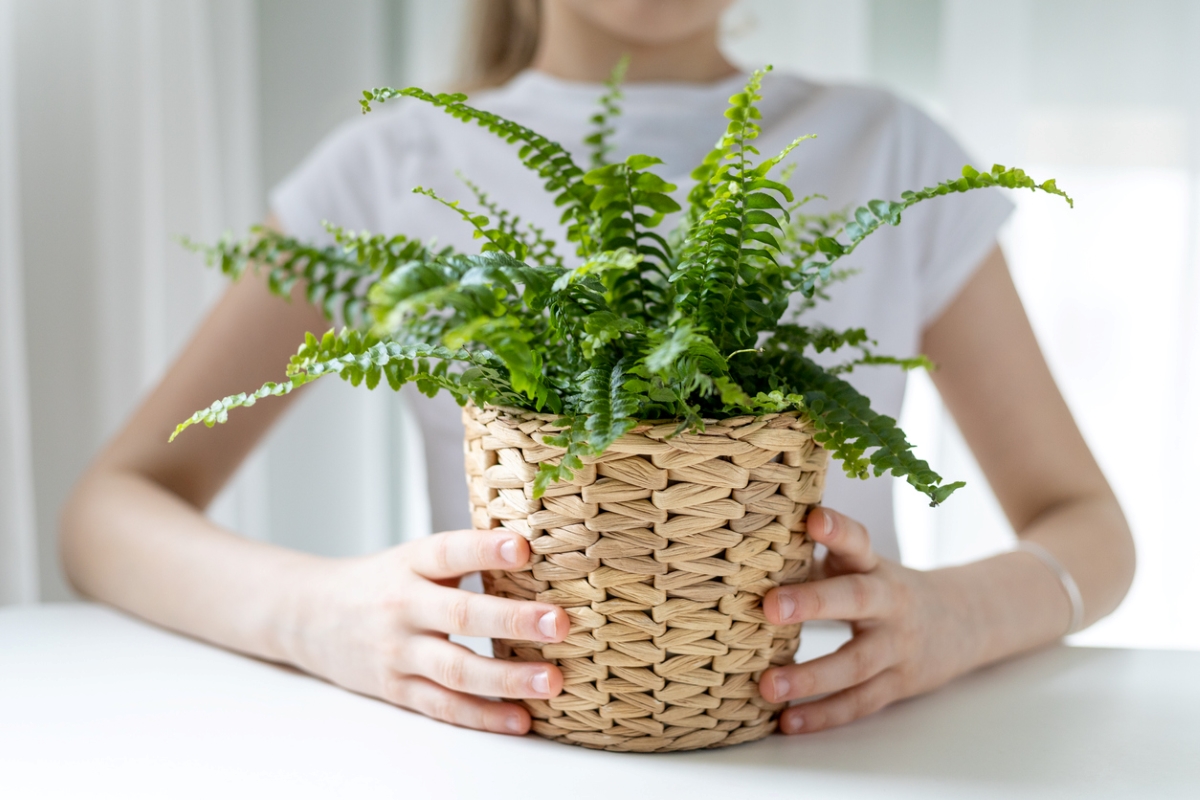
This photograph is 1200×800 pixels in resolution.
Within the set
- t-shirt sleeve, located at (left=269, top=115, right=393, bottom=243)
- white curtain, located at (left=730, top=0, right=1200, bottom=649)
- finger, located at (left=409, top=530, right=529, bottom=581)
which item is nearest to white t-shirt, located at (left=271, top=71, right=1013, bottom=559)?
t-shirt sleeve, located at (left=269, top=115, right=393, bottom=243)

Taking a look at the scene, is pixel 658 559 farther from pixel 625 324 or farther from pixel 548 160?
pixel 548 160

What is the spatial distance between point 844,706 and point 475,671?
0.24 m

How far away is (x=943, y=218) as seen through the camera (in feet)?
3.73

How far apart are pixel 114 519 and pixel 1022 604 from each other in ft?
2.72

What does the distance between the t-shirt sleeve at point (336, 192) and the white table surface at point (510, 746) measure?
60 centimetres

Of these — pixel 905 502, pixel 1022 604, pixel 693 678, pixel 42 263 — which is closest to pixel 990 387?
pixel 1022 604

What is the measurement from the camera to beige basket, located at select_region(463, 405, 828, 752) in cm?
50

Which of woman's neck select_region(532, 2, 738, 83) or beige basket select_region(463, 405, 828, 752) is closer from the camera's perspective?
beige basket select_region(463, 405, 828, 752)

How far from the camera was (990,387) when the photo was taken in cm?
111

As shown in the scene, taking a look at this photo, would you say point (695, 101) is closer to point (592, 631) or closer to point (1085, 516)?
point (1085, 516)

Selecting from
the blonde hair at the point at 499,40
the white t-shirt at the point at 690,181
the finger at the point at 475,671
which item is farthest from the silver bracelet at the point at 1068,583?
the blonde hair at the point at 499,40

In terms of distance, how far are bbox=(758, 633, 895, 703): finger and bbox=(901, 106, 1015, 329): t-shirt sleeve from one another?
64 cm

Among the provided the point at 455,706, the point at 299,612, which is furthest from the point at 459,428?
the point at 455,706

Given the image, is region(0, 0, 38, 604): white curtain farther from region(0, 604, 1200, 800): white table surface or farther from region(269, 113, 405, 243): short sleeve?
region(0, 604, 1200, 800): white table surface
